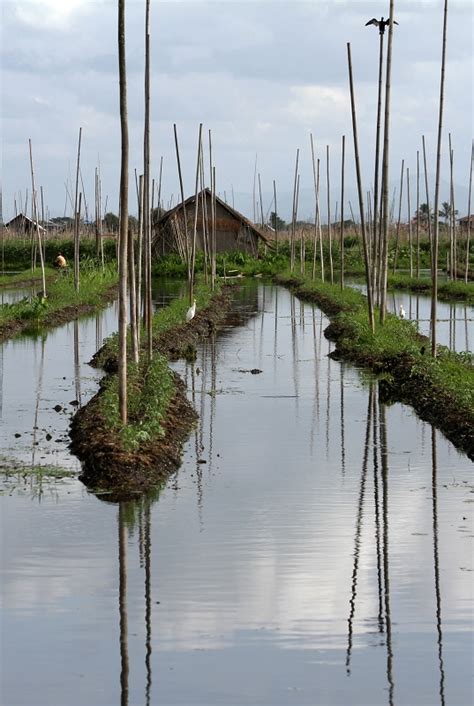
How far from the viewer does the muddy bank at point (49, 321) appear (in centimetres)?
2502

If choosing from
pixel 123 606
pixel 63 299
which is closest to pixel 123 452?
pixel 123 606

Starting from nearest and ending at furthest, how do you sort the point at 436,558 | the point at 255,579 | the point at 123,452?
the point at 255,579 < the point at 436,558 < the point at 123,452

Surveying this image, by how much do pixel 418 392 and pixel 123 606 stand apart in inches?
350

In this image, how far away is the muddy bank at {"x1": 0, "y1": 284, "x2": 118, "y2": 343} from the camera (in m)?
25.0

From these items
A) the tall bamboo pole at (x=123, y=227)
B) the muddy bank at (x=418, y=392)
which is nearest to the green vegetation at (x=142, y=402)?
the tall bamboo pole at (x=123, y=227)

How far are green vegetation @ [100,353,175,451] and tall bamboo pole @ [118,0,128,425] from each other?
0.93 ft

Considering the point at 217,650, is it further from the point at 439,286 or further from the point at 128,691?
the point at 439,286

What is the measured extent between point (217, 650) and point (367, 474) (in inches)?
198

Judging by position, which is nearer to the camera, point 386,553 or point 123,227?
point 386,553

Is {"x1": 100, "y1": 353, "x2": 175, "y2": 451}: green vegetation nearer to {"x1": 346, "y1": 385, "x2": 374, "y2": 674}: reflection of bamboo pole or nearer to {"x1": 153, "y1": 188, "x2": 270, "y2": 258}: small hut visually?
→ {"x1": 346, "y1": 385, "x2": 374, "y2": 674}: reflection of bamboo pole

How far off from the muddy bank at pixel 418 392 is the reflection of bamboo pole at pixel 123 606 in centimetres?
422

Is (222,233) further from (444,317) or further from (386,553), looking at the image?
(386,553)

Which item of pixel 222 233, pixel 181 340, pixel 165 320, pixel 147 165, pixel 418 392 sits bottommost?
pixel 418 392

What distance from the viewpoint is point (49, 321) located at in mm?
27547
